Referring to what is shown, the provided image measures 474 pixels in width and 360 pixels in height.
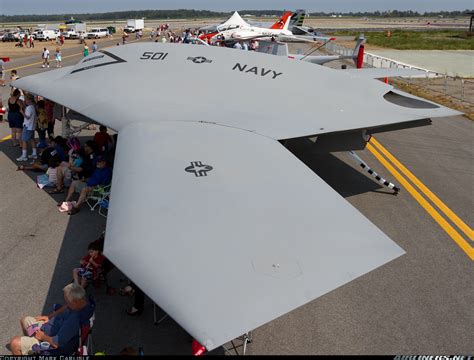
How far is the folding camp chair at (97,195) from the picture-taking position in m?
9.50

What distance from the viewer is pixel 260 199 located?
5.21 meters

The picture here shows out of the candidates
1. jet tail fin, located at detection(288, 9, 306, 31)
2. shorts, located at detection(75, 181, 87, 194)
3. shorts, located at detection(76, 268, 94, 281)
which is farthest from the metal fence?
jet tail fin, located at detection(288, 9, 306, 31)

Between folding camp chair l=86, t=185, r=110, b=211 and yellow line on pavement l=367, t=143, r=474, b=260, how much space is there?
24.7 ft

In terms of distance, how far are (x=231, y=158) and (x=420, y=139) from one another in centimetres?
1204

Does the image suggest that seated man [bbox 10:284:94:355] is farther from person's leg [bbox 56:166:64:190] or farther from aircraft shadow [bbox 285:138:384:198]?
aircraft shadow [bbox 285:138:384:198]

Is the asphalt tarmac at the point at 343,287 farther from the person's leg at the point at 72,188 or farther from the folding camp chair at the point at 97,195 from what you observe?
the person's leg at the point at 72,188

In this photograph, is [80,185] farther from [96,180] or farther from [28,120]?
[28,120]

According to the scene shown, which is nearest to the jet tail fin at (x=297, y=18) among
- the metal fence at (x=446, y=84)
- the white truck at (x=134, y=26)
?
the metal fence at (x=446, y=84)

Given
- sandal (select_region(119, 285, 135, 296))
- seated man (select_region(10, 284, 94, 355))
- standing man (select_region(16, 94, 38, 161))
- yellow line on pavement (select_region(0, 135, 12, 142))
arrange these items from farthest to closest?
yellow line on pavement (select_region(0, 135, 12, 142)), standing man (select_region(16, 94, 38, 161)), sandal (select_region(119, 285, 135, 296)), seated man (select_region(10, 284, 94, 355))

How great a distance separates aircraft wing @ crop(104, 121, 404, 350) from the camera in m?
3.74

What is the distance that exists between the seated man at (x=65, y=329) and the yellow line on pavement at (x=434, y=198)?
7.72 m

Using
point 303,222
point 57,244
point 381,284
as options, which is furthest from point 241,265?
point 57,244

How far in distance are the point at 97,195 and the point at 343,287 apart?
19.3ft

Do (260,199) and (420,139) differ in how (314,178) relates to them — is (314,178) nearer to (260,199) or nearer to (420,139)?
(260,199)
